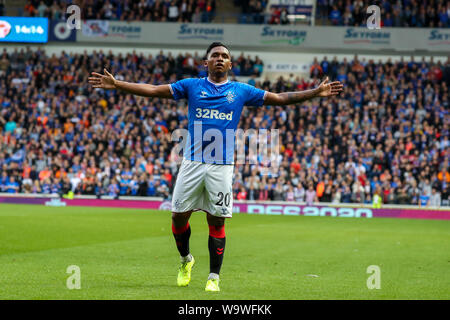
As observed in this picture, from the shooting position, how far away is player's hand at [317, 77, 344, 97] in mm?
7918

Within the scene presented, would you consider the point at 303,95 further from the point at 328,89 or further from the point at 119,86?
the point at 119,86

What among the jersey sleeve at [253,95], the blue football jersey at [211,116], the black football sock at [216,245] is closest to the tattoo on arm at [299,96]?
the jersey sleeve at [253,95]

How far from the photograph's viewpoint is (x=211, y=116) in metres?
7.88

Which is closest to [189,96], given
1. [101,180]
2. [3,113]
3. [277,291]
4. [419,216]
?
[277,291]

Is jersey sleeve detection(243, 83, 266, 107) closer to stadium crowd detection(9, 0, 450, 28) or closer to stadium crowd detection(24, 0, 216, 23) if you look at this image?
stadium crowd detection(9, 0, 450, 28)

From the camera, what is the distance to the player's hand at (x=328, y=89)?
312 inches

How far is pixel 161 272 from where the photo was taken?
372 inches

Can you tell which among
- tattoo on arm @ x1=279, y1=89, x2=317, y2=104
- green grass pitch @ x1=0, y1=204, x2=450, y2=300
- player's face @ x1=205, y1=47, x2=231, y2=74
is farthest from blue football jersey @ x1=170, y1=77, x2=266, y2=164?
green grass pitch @ x1=0, y1=204, x2=450, y2=300

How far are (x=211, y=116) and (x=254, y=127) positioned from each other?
2349 centimetres

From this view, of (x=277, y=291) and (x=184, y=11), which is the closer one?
(x=277, y=291)

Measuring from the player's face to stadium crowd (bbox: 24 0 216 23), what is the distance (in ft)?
103

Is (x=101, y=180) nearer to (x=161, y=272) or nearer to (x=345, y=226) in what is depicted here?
(x=345, y=226)

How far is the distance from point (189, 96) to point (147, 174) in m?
22.0

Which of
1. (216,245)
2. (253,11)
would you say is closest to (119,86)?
(216,245)
